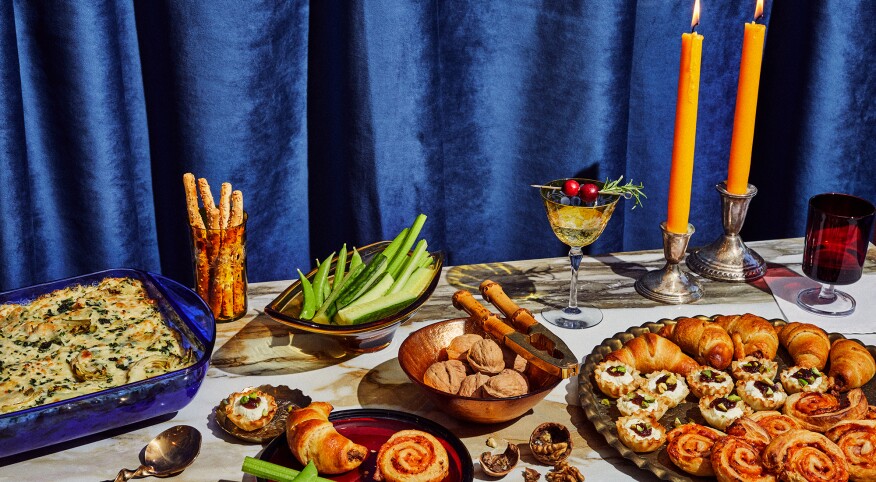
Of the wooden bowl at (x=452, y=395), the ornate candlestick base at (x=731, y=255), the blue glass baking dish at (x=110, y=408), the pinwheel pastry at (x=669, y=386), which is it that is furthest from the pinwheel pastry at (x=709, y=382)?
the blue glass baking dish at (x=110, y=408)

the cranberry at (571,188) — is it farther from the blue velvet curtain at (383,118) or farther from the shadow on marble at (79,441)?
the shadow on marble at (79,441)

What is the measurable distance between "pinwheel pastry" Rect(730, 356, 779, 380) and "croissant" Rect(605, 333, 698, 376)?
6 centimetres

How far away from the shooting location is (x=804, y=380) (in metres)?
1.25

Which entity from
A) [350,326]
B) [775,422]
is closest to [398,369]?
[350,326]

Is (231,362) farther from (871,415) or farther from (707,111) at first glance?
(707,111)

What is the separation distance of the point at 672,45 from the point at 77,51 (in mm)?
1269

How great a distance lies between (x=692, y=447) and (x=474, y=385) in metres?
0.29

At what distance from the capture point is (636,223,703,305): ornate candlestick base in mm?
1600

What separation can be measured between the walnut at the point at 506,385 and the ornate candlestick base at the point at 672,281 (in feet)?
1.70

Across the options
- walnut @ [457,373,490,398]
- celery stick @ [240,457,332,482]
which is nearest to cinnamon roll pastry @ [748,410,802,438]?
walnut @ [457,373,490,398]

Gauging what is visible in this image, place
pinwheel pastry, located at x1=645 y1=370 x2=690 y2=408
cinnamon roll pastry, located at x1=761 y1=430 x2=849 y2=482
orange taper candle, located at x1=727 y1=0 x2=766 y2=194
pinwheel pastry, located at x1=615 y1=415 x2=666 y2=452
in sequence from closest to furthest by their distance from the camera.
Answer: cinnamon roll pastry, located at x1=761 y1=430 x2=849 y2=482
pinwheel pastry, located at x1=615 y1=415 x2=666 y2=452
pinwheel pastry, located at x1=645 y1=370 x2=690 y2=408
orange taper candle, located at x1=727 y1=0 x2=766 y2=194

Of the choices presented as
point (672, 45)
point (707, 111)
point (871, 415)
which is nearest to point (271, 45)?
point (672, 45)

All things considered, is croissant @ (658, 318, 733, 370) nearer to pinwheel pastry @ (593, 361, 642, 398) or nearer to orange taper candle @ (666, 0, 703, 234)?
pinwheel pastry @ (593, 361, 642, 398)

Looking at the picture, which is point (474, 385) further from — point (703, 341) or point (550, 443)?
point (703, 341)
